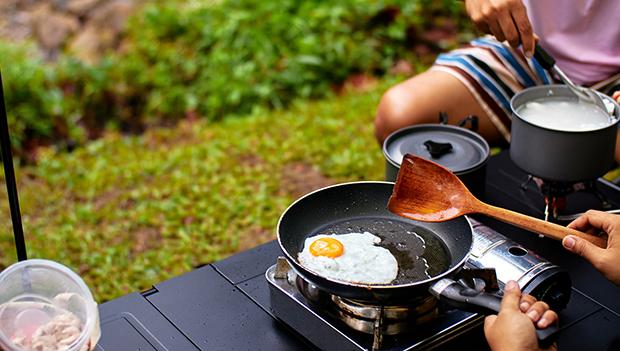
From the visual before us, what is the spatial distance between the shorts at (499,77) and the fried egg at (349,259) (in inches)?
42.0

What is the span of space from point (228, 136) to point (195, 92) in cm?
78

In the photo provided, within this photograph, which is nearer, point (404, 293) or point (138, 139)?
point (404, 293)

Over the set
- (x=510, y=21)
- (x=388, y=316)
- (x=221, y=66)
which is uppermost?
(x=510, y=21)

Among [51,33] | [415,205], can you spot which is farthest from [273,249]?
[51,33]

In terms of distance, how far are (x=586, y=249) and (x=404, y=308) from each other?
43 centimetres

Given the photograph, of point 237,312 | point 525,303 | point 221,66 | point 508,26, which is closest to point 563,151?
point 508,26

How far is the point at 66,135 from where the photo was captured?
4258 millimetres

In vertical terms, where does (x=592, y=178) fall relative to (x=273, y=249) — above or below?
above

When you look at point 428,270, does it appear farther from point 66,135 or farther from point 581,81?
point 66,135

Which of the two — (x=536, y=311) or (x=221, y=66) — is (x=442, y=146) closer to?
(x=536, y=311)

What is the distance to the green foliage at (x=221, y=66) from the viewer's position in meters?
4.38

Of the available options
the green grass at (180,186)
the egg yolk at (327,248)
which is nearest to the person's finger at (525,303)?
the egg yolk at (327,248)

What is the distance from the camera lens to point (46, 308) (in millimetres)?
1583

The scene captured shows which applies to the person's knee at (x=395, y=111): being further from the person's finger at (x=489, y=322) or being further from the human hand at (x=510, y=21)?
the person's finger at (x=489, y=322)
